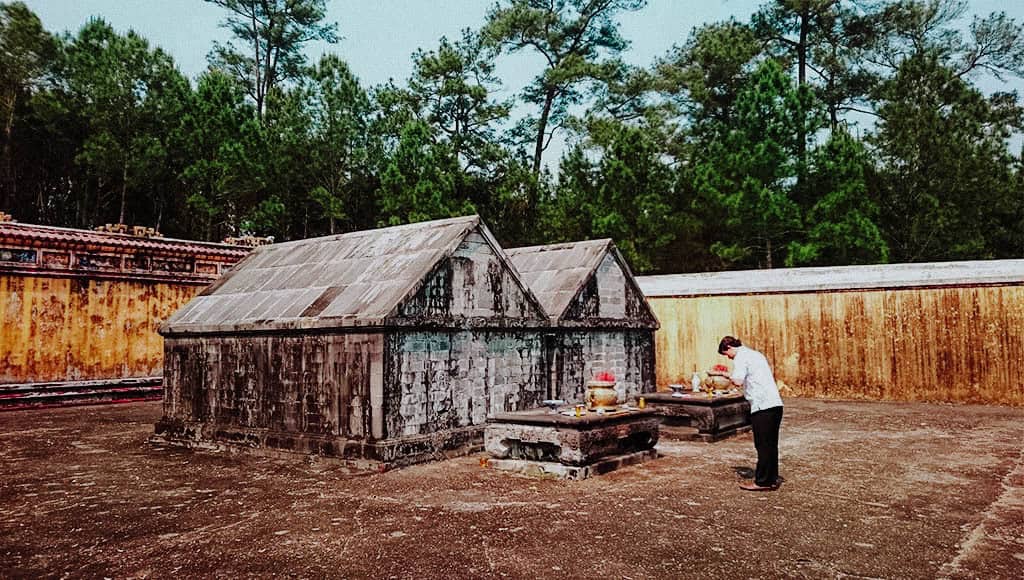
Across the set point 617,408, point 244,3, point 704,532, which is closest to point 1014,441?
point 617,408

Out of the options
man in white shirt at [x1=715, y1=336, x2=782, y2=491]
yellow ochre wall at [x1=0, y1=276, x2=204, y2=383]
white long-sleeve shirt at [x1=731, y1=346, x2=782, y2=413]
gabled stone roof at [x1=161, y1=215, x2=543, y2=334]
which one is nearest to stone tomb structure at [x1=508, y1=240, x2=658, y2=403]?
gabled stone roof at [x1=161, y1=215, x2=543, y2=334]

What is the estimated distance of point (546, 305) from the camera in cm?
1182

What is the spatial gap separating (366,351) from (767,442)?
187 inches

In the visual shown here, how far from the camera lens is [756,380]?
712 cm

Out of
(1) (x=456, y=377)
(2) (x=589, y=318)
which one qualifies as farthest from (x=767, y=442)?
(2) (x=589, y=318)

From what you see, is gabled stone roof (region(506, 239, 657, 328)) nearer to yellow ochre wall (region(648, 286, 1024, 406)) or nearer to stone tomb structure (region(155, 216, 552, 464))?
stone tomb structure (region(155, 216, 552, 464))

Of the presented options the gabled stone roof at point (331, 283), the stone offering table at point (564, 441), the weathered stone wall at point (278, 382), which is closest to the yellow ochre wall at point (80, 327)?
the gabled stone roof at point (331, 283)

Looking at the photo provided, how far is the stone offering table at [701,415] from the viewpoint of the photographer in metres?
10.4

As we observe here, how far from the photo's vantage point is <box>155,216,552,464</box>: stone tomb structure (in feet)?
27.8

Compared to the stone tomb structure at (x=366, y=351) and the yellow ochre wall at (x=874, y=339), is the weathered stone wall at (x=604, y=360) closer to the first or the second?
the stone tomb structure at (x=366, y=351)

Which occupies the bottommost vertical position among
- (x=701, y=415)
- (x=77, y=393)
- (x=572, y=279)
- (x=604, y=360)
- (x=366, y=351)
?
(x=701, y=415)

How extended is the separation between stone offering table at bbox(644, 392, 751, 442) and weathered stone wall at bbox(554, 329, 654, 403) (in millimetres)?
1298

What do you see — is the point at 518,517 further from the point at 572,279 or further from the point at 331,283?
the point at 572,279

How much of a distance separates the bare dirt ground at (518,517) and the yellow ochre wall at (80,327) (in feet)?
23.7
